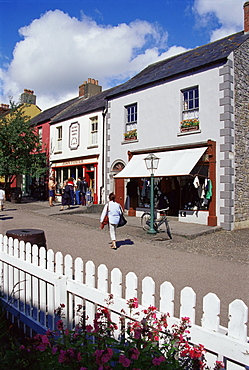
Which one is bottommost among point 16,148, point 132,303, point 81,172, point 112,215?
point 132,303

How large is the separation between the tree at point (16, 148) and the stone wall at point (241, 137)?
47.2ft

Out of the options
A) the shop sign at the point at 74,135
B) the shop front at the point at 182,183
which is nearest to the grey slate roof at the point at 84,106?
the shop sign at the point at 74,135

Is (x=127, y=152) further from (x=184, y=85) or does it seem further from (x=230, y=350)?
(x=230, y=350)

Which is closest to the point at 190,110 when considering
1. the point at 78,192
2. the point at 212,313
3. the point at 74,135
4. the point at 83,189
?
the point at 83,189

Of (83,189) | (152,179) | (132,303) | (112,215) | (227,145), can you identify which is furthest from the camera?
(83,189)

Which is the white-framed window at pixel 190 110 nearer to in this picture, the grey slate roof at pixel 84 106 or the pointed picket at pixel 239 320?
the grey slate roof at pixel 84 106

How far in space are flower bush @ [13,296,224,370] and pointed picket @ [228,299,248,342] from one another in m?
0.23

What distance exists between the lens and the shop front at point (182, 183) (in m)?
13.1

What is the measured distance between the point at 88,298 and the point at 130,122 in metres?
14.9

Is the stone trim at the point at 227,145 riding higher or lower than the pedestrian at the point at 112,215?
higher

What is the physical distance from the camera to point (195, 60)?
1483cm

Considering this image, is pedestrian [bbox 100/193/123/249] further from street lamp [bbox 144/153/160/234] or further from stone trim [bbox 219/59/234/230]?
stone trim [bbox 219/59/234/230]

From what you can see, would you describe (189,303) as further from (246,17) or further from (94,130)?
(94,130)

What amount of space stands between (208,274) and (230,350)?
4.64m
